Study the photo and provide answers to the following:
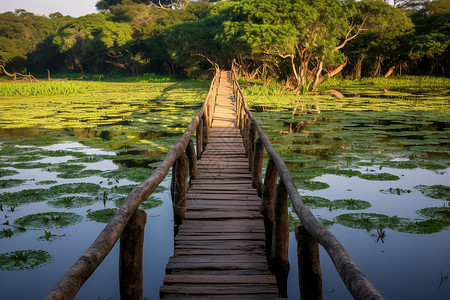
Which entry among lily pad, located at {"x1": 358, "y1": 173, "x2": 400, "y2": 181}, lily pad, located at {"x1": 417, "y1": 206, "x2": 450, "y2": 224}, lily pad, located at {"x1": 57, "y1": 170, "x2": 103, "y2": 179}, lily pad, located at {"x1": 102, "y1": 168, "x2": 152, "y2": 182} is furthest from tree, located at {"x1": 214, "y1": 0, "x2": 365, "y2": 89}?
lily pad, located at {"x1": 417, "y1": 206, "x2": 450, "y2": 224}

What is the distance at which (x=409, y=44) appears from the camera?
90.6 ft

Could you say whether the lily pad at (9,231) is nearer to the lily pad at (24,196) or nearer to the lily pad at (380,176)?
the lily pad at (24,196)

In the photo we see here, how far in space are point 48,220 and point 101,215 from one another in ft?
1.94

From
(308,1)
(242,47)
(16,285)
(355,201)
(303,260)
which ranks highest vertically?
(308,1)

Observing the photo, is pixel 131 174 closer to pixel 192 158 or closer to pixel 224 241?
pixel 192 158

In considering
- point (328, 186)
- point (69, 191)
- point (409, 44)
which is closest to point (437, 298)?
point (328, 186)

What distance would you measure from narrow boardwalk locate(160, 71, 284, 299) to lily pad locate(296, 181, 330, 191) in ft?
2.72

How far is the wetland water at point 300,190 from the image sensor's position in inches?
149

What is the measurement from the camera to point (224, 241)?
3.58 m

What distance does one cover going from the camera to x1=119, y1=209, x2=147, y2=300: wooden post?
2354mm

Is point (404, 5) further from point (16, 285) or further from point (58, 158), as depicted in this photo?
point (16, 285)

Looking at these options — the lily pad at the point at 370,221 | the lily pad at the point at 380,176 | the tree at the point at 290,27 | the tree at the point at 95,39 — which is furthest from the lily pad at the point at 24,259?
the tree at the point at 95,39

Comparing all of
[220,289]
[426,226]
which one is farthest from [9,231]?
[426,226]

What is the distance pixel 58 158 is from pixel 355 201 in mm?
5308
